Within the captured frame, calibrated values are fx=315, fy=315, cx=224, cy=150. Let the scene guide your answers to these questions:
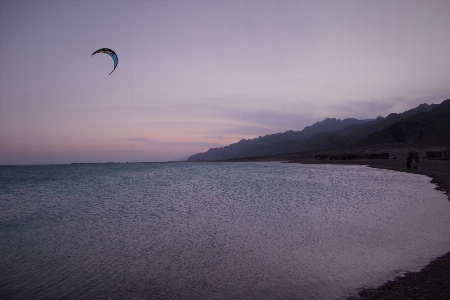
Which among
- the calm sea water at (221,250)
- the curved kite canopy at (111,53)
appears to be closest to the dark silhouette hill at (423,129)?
the curved kite canopy at (111,53)

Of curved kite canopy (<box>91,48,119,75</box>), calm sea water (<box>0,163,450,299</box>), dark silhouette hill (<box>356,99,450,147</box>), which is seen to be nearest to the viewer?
calm sea water (<box>0,163,450,299</box>)

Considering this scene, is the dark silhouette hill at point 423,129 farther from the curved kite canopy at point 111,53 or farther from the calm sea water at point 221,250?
the calm sea water at point 221,250

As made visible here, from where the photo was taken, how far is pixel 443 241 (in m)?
10.5

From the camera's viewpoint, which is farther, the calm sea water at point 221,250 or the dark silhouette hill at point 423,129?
the dark silhouette hill at point 423,129

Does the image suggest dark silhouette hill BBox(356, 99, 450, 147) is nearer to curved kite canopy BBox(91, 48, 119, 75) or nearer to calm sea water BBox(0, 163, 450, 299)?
curved kite canopy BBox(91, 48, 119, 75)

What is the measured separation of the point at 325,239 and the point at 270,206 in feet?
28.8

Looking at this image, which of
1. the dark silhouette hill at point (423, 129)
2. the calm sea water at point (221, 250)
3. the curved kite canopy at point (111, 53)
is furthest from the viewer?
the dark silhouette hill at point (423, 129)

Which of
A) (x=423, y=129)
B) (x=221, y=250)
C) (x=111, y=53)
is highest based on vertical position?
(x=423, y=129)

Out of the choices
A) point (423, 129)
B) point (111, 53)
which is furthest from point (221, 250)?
point (423, 129)

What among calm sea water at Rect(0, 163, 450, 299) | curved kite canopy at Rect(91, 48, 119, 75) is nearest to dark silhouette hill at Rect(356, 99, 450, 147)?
curved kite canopy at Rect(91, 48, 119, 75)

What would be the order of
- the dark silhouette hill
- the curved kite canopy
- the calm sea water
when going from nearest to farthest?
the calm sea water
the curved kite canopy
the dark silhouette hill

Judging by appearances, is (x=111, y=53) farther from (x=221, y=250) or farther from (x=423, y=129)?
(x=423, y=129)

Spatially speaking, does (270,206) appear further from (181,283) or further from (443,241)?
(181,283)

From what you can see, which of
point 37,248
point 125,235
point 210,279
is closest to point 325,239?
point 210,279
